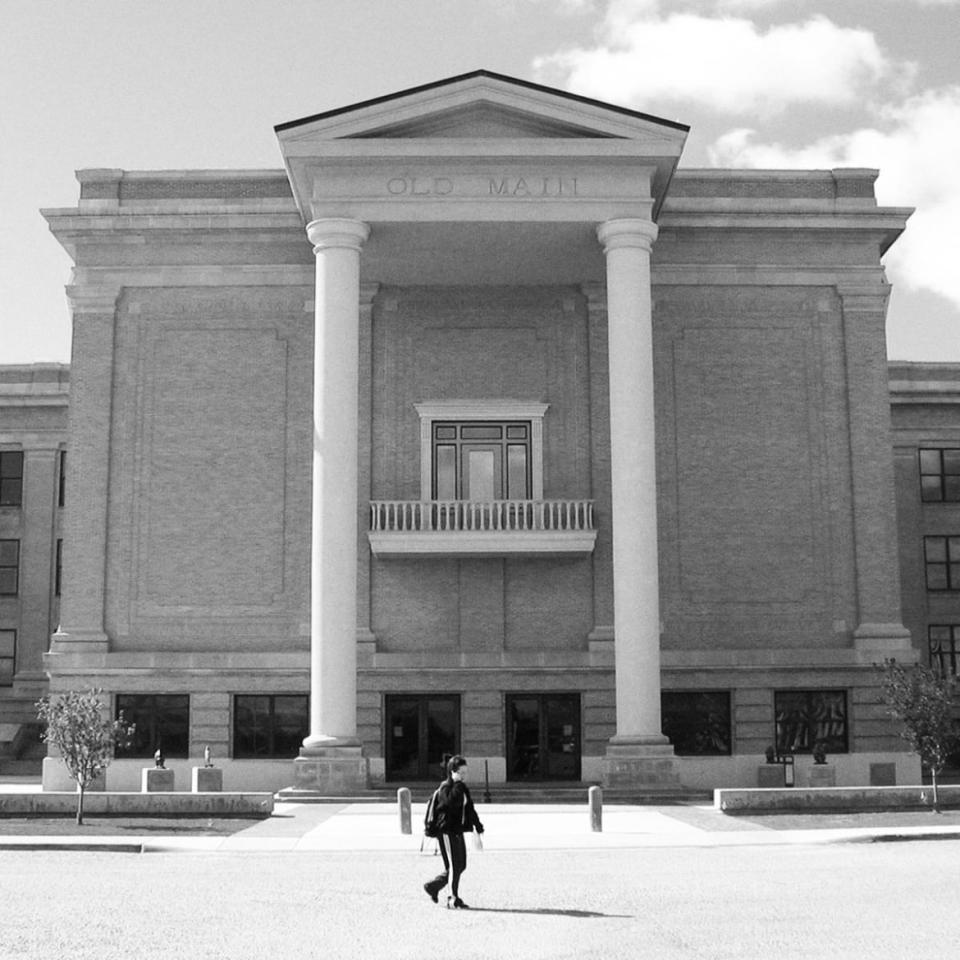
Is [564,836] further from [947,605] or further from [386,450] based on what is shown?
[947,605]

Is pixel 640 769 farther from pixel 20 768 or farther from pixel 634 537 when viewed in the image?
pixel 20 768

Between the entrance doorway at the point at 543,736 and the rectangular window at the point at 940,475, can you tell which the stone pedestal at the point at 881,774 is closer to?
the entrance doorway at the point at 543,736

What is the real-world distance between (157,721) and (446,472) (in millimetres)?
9824

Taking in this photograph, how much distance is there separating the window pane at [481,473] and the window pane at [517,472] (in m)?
0.45

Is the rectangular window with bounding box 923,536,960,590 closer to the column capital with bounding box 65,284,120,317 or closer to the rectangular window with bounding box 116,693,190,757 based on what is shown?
the rectangular window with bounding box 116,693,190,757

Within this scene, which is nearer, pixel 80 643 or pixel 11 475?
pixel 80 643

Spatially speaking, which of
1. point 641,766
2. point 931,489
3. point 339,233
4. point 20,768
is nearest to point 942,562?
point 931,489

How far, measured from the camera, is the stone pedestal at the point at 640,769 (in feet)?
110

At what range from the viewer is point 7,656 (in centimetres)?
5394

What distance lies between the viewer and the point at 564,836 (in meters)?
25.3

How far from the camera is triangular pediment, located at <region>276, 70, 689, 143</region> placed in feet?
117

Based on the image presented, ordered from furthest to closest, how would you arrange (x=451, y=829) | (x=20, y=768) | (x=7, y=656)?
(x=7, y=656) < (x=20, y=768) < (x=451, y=829)

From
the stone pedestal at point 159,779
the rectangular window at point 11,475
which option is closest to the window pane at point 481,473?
the stone pedestal at point 159,779

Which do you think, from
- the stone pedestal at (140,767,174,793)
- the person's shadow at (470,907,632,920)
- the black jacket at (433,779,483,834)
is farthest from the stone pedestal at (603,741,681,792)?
the person's shadow at (470,907,632,920)
